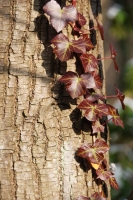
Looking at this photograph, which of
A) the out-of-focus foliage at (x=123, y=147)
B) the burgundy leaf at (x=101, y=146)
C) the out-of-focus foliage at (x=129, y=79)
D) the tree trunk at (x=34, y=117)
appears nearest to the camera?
the tree trunk at (x=34, y=117)

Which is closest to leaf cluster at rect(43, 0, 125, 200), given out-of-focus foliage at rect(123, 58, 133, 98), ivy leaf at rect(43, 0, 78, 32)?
ivy leaf at rect(43, 0, 78, 32)

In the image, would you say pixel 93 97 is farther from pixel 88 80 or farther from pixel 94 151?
pixel 94 151

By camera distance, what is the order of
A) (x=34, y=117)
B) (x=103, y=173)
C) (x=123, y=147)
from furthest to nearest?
1. (x=123, y=147)
2. (x=103, y=173)
3. (x=34, y=117)

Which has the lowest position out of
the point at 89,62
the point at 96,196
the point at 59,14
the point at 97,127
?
the point at 96,196

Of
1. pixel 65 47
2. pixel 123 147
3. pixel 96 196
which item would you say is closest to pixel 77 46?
pixel 65 47

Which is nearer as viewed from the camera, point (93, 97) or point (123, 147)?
point (93, 97)

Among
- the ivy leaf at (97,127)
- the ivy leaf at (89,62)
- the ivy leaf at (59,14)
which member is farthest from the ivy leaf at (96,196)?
the ivy leaf at (59,14)

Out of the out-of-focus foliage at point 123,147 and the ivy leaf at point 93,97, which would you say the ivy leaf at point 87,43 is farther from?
the out-of-focus foliage at point 123,147
